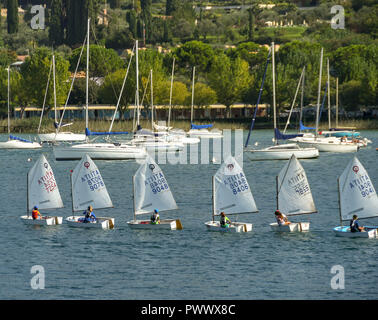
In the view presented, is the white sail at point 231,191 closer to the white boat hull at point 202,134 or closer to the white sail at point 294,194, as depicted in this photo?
the white sail at point 294,194

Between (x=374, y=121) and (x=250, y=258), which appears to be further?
(x=374, y=121)

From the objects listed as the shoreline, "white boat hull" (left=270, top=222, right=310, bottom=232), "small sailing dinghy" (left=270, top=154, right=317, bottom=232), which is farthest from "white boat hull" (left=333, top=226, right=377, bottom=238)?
the shoreline

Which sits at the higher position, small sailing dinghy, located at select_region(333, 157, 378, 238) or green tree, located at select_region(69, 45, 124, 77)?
green tree, located at select_region(69, 45, 124, 77)

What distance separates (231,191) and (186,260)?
7947 millimetres

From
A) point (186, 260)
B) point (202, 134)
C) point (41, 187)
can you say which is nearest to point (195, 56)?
point (202, 134)

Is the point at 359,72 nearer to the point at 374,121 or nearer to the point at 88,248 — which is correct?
the point at 374,121

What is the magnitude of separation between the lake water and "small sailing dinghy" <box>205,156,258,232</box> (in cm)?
166

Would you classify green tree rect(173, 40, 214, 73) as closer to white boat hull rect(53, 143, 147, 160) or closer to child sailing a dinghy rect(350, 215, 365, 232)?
white boat hull rect(53, 143, 147, 160)

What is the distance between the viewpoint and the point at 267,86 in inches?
6378

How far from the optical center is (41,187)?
170 ft

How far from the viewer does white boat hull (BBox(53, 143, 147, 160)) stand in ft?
291

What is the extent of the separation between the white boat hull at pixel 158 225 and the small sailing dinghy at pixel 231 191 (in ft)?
6.14
